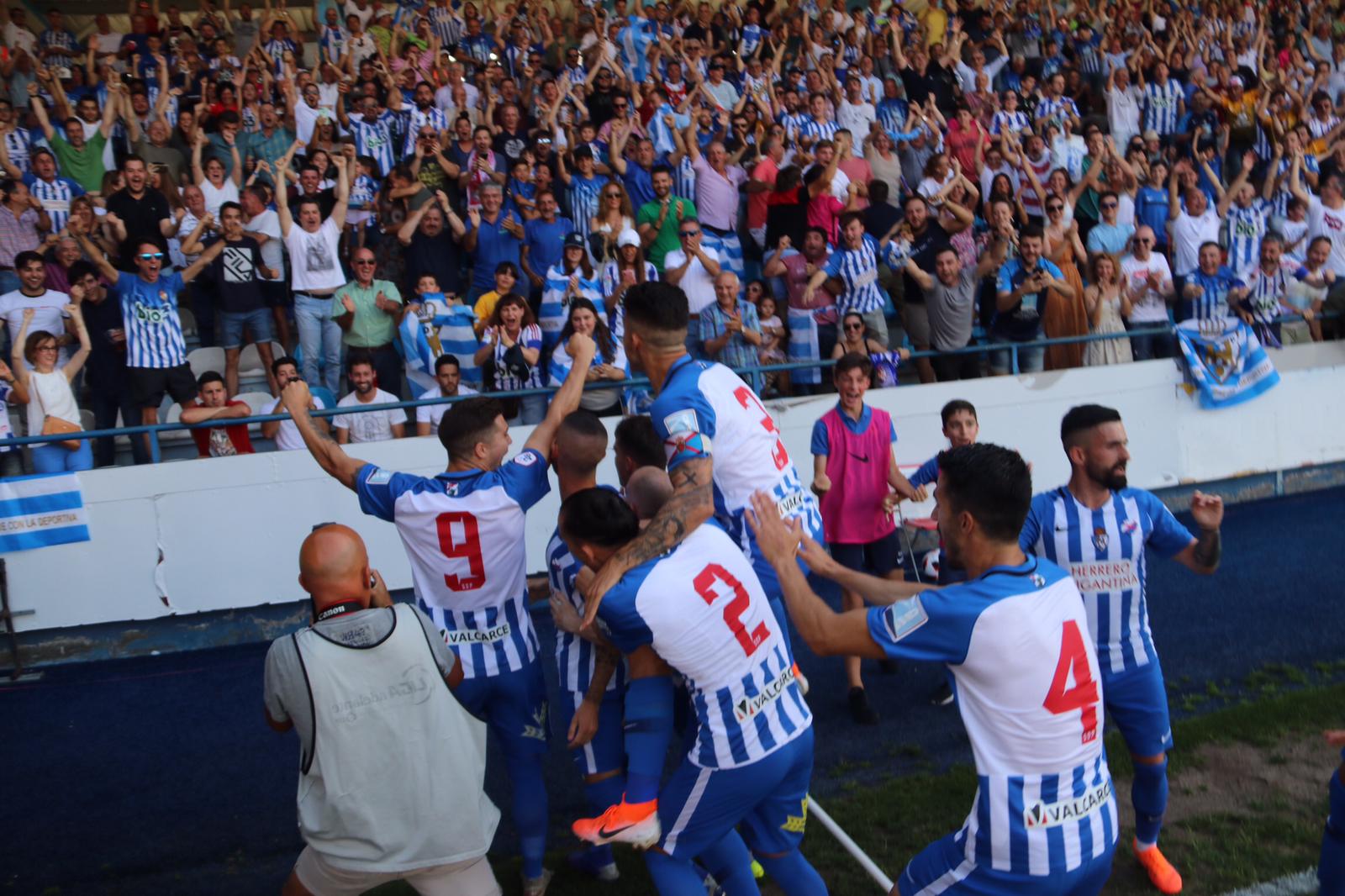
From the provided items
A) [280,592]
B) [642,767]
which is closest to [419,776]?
[642,767]

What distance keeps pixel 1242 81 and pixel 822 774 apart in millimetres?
14148

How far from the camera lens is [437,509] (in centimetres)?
456

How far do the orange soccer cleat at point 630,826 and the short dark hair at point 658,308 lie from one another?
186 centimetres

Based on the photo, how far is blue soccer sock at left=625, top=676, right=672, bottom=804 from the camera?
3.76 metres

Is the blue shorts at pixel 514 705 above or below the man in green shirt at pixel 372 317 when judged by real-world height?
below

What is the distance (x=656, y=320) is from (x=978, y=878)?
238 cm

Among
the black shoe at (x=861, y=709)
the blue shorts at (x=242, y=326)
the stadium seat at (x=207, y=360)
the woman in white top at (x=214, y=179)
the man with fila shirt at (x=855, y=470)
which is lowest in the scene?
the black shoe at (x=861, y=709)

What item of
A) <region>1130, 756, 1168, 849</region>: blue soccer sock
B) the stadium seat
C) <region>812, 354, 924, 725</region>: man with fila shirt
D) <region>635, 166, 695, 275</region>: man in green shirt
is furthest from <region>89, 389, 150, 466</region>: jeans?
<region>1130, 756, 1168, 849</region>: blue soccer sock

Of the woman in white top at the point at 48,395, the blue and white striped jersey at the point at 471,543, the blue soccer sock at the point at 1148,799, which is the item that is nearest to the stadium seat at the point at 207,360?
the woman in white top at the point at 48,395

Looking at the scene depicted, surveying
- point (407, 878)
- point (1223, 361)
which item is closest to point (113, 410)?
point (407, 878)

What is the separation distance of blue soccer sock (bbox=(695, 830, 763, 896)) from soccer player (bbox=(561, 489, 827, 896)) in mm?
78

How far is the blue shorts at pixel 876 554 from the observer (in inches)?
295

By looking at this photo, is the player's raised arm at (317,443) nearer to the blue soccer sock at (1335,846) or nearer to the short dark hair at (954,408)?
the short dark hair at (954,408)

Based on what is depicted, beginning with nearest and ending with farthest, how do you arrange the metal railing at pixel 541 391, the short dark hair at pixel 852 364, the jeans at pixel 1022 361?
the short dark hair at pixel 852 364 < the metal railing at pixel 541 391 < the jeans at pixel 1022 361
